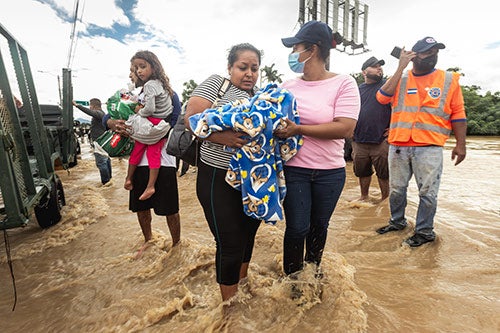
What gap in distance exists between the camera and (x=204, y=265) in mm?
2771

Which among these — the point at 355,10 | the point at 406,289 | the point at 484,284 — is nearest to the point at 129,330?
the point at 406,289

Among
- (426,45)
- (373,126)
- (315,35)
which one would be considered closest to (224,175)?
(315,35)

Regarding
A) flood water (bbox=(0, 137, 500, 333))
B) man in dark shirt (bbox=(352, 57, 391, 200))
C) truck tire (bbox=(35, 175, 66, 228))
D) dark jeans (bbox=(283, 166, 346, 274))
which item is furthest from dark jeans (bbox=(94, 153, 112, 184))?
dark jeans (bbox=(283, 166, 346, 274))

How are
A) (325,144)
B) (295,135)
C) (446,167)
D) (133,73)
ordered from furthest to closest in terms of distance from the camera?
(446,167) → (133,73) → (325,144) → (295,135)

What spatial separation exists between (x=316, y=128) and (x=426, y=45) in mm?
1906

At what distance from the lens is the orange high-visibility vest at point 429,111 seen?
2.80 meters

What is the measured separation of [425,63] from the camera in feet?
9.37

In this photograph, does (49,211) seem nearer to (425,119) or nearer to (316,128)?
(316,128)

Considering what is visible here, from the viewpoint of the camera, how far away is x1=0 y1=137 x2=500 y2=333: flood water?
194 cm

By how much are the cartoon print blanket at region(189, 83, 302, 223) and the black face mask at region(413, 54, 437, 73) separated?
1963 mm

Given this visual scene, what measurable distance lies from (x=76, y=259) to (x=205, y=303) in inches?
72.4

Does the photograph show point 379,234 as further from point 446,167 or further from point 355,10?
point 355,10

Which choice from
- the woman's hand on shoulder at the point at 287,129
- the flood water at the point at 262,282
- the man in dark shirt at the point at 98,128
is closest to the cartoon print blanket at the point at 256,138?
the woman's hand on shoulder at the point at 287,129

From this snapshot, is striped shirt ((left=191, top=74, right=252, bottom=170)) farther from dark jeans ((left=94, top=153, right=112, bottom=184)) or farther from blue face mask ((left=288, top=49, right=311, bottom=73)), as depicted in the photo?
dark jeans ((left=94, top=153, right=112, bottom=184))
